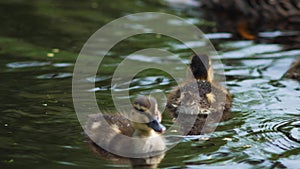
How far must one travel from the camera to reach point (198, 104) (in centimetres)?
512

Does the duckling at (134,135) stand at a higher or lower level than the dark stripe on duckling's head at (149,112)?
lower

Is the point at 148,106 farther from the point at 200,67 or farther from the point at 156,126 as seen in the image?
the point at 200,67

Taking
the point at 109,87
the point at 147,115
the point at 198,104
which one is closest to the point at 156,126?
the point at 147,115

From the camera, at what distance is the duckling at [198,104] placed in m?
5.03

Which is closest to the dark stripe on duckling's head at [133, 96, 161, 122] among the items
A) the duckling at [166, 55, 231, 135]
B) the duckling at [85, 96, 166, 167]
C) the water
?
the duckling at [85, 96, 166, 167]

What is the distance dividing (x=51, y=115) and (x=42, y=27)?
112 inches

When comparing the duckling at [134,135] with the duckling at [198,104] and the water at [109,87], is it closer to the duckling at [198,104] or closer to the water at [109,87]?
the water at [109,87]

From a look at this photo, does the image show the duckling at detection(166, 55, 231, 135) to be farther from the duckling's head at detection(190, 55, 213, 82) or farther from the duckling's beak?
the duckling's beak

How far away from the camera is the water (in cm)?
435

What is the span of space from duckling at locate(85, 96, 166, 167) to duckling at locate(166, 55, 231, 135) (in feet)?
1.51

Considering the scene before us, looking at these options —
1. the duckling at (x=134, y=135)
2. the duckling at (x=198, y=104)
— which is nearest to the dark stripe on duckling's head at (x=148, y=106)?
the duckling at (x=134, y=135)

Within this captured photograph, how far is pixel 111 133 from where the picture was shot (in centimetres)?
455

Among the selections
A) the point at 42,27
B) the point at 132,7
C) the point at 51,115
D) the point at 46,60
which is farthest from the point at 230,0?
the point at 51,115

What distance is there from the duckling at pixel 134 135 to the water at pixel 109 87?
0.10 meters
